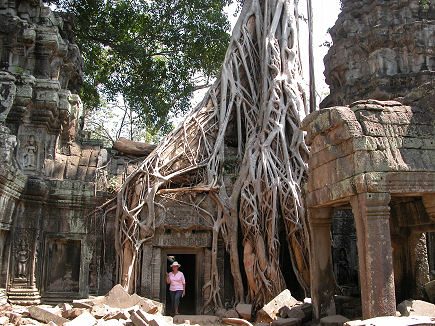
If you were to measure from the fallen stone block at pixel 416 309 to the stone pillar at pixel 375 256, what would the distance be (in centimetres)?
36

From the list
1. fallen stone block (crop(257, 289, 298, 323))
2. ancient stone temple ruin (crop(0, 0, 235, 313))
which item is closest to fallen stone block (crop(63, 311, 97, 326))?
fallen stone block (crop(257, 289, 298, 323))

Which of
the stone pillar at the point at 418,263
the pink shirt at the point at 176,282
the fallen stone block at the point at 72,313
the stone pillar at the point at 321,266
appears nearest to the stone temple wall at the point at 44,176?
the pink shirt at the point at 176,282

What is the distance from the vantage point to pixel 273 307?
21.6ft

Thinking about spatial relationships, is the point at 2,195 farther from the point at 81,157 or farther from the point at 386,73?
the point at 386,73

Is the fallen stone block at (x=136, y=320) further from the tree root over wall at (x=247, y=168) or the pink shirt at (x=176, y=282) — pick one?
the tree root over wall at (x=247, y=168)

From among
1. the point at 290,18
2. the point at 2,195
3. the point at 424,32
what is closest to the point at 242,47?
the point at 290,18

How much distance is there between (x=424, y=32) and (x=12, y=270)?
10.9m

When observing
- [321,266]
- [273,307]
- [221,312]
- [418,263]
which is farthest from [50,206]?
[418,263]

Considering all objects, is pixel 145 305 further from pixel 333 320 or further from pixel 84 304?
pixel 333 320

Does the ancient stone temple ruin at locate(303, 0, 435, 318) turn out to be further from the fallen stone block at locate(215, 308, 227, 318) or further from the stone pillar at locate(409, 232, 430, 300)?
the fallen stone block at locate(215, 308, 227, 318)

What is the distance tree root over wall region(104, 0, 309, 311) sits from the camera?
811cm

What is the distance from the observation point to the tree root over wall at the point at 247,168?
26.6 ft

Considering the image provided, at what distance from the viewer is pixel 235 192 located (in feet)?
28.4

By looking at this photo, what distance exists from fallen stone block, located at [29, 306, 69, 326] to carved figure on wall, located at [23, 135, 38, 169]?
10.1ft
